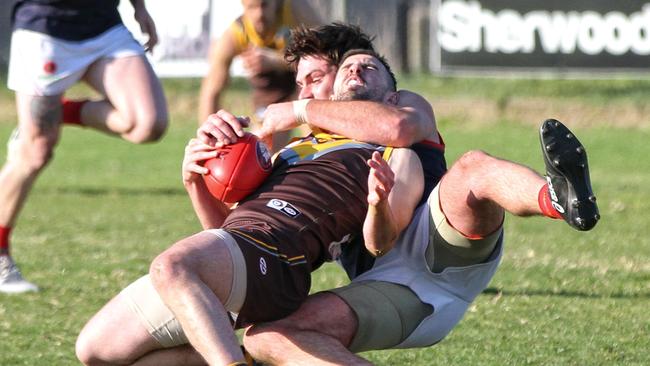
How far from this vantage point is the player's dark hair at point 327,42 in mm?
5352

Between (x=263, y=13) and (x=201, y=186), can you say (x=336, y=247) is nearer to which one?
(x=201, y=186)

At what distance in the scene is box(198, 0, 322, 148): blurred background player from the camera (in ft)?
30.7

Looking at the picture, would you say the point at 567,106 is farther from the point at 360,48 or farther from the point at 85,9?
the point at 360,48

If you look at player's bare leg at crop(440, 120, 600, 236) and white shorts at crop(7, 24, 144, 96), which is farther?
white shorts at crop(7, 24, 144, 96)

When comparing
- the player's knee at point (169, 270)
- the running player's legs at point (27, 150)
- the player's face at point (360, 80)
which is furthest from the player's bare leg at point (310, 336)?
the running player's legs at point (27, 150)

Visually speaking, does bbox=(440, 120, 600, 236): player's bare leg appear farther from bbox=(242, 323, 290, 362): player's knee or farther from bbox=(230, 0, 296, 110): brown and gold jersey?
bbox=(230, 0, 296, 110): brown and gold jersey

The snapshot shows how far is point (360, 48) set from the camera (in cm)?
536

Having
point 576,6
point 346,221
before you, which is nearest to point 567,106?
point 576,6

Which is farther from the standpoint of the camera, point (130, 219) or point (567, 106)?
point (567, 106)

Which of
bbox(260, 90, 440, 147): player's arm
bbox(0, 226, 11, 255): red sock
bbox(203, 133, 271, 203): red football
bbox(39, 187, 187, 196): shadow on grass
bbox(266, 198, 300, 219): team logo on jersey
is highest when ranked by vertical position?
bbox(260, 90, 440, 147): player's arm

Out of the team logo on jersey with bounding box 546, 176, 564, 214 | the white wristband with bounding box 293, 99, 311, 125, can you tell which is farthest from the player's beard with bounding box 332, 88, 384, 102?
the team logo on jersey with bounding box 546, 176, 564, 214

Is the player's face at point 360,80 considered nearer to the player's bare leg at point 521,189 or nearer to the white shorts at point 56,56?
the player's bare leg at point 521,189

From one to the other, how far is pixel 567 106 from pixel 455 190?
42.8ft

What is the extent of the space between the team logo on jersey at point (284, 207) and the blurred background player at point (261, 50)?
14.6ft
